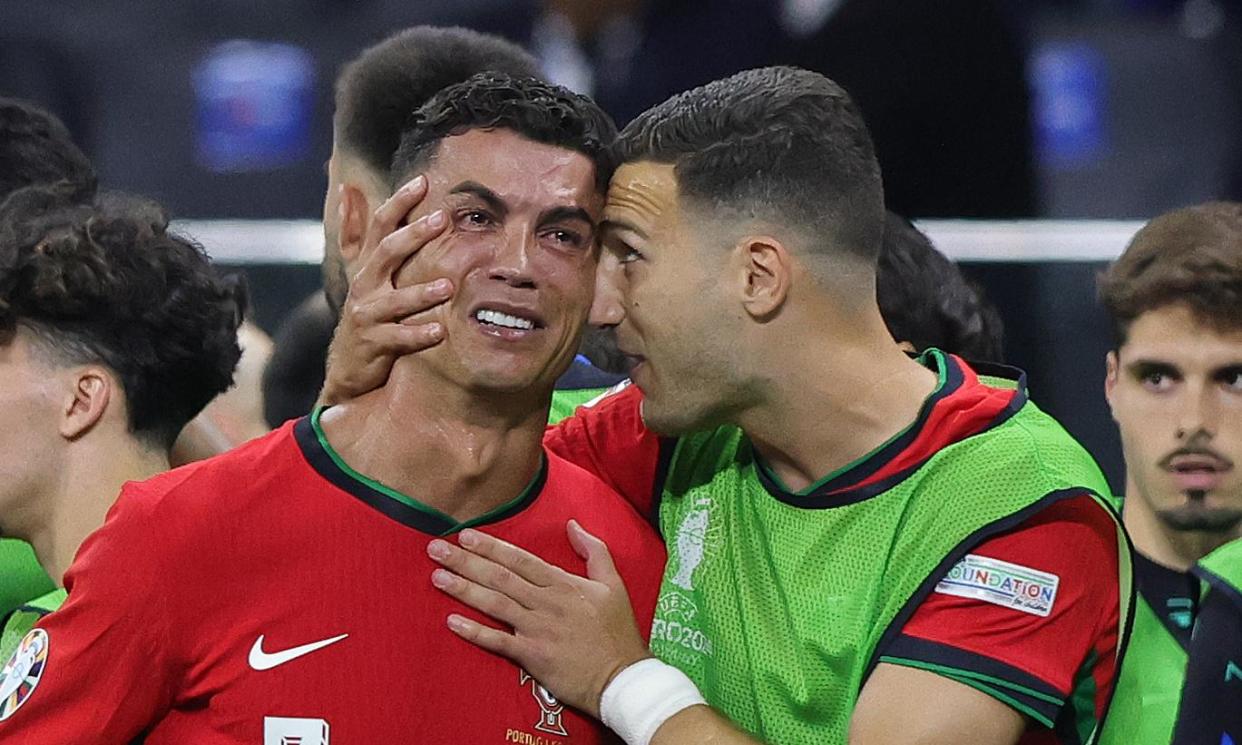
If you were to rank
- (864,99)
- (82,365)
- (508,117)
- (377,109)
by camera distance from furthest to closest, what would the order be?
(864,99)
(377,109)
(82,365)
(508,117)

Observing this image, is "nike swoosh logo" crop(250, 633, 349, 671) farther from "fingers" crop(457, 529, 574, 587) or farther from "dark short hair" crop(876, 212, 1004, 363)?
"dark short hair" crop(876, 212, 1004, 363)

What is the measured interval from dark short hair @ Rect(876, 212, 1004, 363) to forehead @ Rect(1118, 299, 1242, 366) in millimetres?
467

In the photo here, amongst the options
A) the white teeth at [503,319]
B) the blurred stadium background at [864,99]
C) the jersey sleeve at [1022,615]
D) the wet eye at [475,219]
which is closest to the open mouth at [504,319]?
the white teeth at [503,319]

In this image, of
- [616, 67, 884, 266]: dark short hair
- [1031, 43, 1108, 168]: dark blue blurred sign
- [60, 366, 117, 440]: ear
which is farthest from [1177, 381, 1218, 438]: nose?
[1031, 43, 1108, 168]: dark blue blurred sign

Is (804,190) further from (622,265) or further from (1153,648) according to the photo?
(1153,648)

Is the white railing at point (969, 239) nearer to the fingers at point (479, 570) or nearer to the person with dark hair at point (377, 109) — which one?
the person with dark hair at point (377, 109)

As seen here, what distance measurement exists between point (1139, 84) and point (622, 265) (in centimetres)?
371

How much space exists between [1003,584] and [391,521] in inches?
32.6

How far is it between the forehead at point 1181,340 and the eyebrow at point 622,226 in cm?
→ 154

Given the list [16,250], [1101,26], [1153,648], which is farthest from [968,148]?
[16,250]

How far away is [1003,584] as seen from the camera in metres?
2.57

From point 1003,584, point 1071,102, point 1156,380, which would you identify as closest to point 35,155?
point 1003,584

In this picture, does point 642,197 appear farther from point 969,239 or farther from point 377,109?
point 969,239

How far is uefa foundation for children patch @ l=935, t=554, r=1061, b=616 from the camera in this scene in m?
2.57
